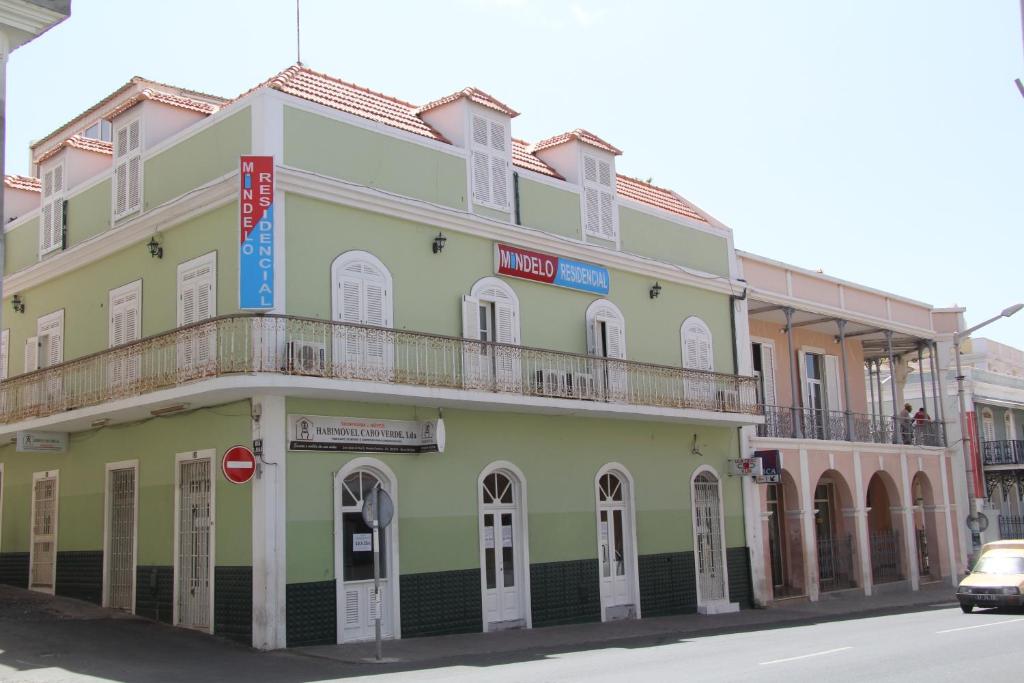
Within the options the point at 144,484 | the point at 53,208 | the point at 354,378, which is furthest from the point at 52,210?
the point at 354,378

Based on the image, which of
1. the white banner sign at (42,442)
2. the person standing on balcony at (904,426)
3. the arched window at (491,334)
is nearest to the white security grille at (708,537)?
the arched window at (491,334)

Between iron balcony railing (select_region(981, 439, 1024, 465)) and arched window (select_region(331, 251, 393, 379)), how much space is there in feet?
82.5

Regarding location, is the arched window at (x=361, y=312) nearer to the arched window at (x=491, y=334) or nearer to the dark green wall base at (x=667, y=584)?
the arched window at (x=491, y=334)

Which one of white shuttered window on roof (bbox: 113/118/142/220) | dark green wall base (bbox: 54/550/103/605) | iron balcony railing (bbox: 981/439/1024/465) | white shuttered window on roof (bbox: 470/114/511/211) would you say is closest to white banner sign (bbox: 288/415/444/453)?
white shuttered window on roof (bbox: 470/114/511/211)

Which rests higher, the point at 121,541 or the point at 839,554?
the point at 121,541

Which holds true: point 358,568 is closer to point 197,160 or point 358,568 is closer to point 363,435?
point 363,435

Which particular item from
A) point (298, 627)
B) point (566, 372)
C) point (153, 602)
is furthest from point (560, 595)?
point (153, 602)

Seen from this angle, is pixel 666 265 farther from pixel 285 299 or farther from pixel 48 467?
pixel 48 467

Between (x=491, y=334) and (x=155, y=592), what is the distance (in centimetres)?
734

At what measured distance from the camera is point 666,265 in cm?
2317

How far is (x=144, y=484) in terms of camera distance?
18250mm

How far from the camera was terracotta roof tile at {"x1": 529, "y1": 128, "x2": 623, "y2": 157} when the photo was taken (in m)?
21.9

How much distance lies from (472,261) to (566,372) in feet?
9.07

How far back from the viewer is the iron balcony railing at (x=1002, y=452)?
34938 mm
